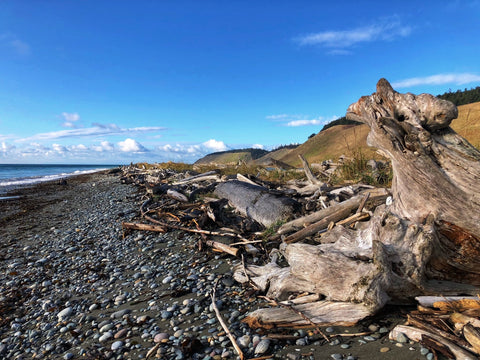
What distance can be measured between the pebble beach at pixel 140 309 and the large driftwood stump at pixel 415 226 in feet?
1.18

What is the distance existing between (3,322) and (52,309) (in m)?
0.72

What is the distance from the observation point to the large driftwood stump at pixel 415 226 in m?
2.86

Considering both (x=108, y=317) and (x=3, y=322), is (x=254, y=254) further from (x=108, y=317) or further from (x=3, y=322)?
(x=3, y=322)

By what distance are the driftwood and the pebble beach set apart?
4.82ft

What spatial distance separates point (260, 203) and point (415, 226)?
4.09 metres

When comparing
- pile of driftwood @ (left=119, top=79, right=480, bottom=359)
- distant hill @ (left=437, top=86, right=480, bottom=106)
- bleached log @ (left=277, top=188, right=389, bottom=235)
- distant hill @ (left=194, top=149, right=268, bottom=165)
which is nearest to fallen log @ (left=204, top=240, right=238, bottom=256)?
bleached log @ (left=277, top=188, right=389, bottom=235)

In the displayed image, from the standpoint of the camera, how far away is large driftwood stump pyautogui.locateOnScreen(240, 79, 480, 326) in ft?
9.39

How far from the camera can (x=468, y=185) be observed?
288 centimetres

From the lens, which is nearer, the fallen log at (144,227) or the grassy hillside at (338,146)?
the fallen log at (144,227)

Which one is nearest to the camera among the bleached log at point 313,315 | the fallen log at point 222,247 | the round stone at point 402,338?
the round stone at point 402,338

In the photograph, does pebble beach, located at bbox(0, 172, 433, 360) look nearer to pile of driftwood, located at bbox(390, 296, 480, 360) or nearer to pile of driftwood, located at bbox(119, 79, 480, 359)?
pile of driftwood, located at bbox(390, 296, 480, 360)

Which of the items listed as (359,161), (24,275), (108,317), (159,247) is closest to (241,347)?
(108,317)

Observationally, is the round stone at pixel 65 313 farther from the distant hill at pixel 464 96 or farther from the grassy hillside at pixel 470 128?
the distant hill at pixel 464 96

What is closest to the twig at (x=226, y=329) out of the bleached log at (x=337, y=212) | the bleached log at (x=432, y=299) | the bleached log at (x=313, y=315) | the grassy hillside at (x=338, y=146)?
the bleached log at (x=313, y=315)
